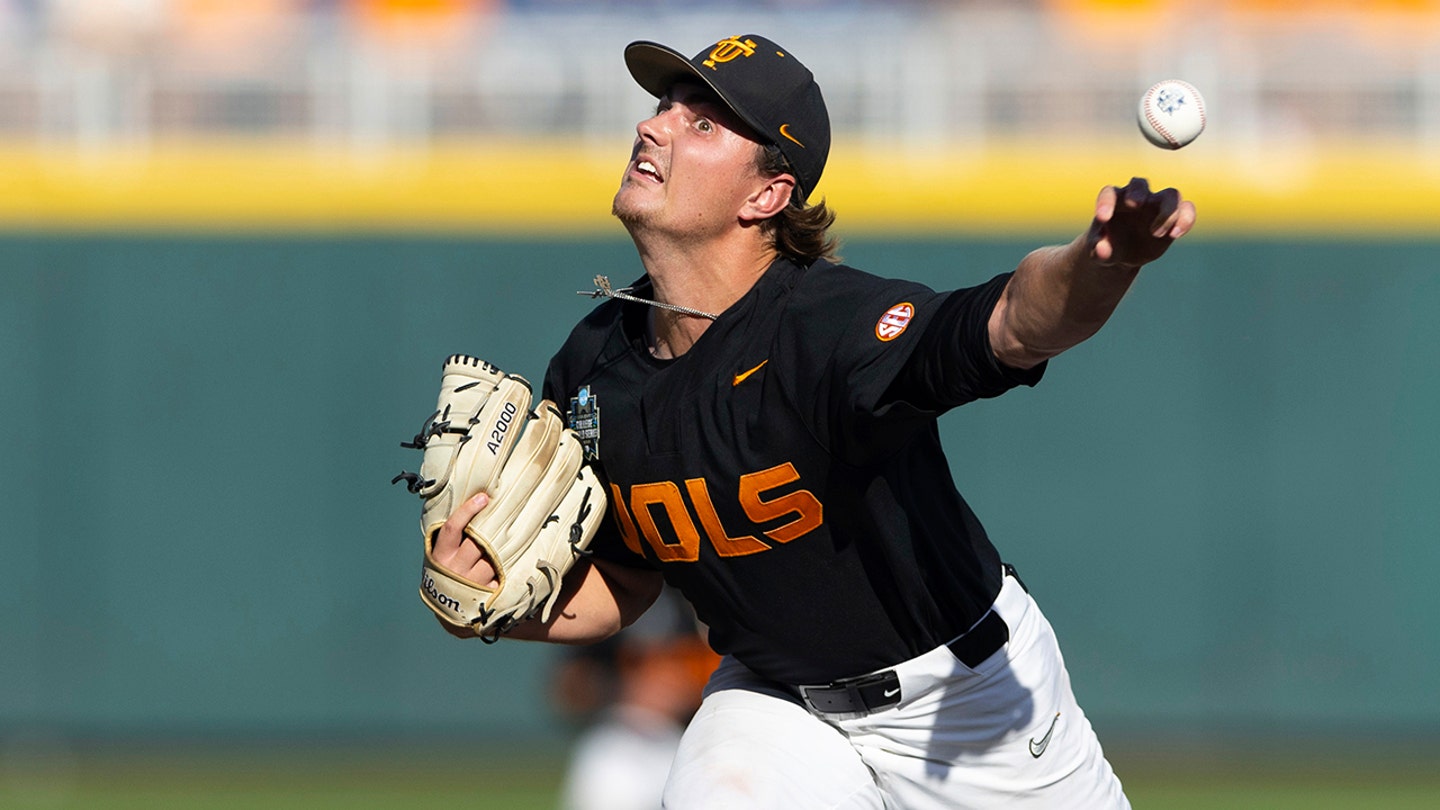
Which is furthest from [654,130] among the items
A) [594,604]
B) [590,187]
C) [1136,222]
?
[590,187]

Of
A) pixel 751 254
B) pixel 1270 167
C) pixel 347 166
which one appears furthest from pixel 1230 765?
pixel 751 254

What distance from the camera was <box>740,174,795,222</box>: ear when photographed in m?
4.24

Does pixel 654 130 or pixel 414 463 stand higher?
pixel 654 130

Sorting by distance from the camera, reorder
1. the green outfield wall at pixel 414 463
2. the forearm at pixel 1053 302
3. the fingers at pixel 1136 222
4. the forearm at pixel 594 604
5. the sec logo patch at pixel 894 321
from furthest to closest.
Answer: the green outfield wall at pixel 414 463 → the forearm at pixel 594 604 → the sec logo patch at pixel 894 321 → the forearm at pixel 1053 302 → the fingers at pixel 1136 222

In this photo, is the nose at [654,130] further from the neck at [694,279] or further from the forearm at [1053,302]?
the forearm at [1053,302]

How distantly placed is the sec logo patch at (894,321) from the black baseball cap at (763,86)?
2.52ft

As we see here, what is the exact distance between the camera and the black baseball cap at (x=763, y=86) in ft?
13.7

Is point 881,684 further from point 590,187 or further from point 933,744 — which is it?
point 590,187

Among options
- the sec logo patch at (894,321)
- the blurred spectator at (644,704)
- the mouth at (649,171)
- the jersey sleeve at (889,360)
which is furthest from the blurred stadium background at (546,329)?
the sec logo patch at (894,321)

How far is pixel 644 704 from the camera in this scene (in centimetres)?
742

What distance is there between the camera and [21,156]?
34.8ft

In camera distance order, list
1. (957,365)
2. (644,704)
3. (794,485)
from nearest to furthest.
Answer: (957,365)
(794,485)
(644,704)

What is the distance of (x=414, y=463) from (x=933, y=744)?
22.2 feet

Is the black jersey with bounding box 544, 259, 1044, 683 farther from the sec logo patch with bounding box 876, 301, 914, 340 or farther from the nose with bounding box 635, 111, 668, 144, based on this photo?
the nose with bounding box 635, 111, 668, 144
